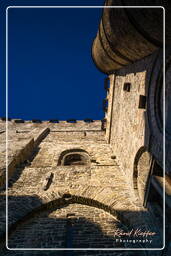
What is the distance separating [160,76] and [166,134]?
1.37 meters

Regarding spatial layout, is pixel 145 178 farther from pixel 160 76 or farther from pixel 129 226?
pixel 160 76

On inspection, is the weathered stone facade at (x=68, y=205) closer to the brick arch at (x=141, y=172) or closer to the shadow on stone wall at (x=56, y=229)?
the shadow on stone wall at (x=56, y=229)

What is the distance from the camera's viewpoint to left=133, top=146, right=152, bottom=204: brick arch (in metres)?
4.72

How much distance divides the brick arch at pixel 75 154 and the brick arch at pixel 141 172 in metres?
3.14

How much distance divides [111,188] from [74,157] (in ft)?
11.6

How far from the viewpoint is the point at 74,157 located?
8.89 meters

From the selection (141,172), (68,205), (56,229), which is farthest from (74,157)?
(56,229)

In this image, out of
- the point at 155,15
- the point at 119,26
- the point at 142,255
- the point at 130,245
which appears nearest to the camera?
the point at 155,15

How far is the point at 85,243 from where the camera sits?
401 cm

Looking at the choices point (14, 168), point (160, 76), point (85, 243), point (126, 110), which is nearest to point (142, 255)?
point (85, 243)

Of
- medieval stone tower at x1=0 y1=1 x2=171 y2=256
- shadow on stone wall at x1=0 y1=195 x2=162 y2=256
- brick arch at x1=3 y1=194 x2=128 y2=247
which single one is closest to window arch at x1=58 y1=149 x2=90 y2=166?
medieval stone tower at x1=0 y1=1 x2=171 y2=256

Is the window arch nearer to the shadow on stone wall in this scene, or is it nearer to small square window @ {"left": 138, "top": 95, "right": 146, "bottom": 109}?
the shadow on stone wall

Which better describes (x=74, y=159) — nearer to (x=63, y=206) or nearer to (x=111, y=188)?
(x=111, y=188)

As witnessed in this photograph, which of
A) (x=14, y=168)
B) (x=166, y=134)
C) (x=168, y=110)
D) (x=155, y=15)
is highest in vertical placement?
(x=155, y=15)
